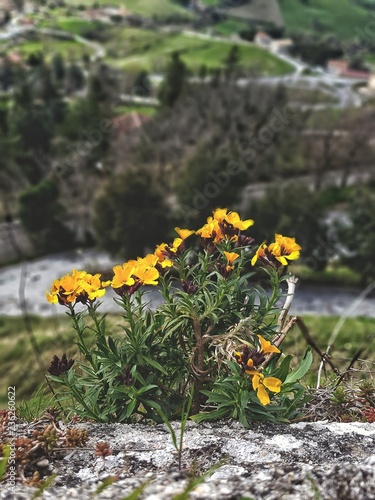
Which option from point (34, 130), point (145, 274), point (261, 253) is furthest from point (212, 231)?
point (34, 130)

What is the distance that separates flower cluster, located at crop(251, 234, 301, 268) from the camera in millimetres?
3574

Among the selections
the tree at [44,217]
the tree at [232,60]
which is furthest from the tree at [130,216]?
the tree at [232,60]

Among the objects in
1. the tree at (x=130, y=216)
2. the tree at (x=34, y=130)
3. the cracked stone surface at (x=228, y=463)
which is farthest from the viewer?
the tree at (x=34, y=130)

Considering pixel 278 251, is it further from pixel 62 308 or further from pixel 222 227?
pixel 62 308

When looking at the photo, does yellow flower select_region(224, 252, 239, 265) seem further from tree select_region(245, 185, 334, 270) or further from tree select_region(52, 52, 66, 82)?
tree select_region(52, 52, 66, 82)

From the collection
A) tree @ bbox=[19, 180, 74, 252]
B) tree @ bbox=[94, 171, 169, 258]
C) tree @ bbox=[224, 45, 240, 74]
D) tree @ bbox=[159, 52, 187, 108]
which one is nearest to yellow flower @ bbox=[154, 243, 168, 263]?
tree @ bbox=[94, 171, 169, 258]

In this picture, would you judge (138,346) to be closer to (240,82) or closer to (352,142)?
(352,142)

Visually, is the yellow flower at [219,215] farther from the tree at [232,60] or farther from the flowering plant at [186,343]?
the tree at [232,60]

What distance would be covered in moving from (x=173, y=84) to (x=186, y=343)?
58.4 metres

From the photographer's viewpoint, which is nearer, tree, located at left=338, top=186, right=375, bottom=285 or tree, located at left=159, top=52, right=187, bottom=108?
tree, located at left=338, top=186, right=375, bottom=285

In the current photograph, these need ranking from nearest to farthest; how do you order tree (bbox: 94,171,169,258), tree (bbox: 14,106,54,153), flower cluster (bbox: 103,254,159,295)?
flower cluster (bbox: 103,254,159,295) < tree (bbox: 94,171,169,258) < tree (bbox: 14,106,54,153)

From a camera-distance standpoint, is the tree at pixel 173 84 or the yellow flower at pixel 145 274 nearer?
the yellow flower at pixel 145 274

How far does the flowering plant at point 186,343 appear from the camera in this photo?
341cm

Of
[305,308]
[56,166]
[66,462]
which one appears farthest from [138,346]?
[56,166]
